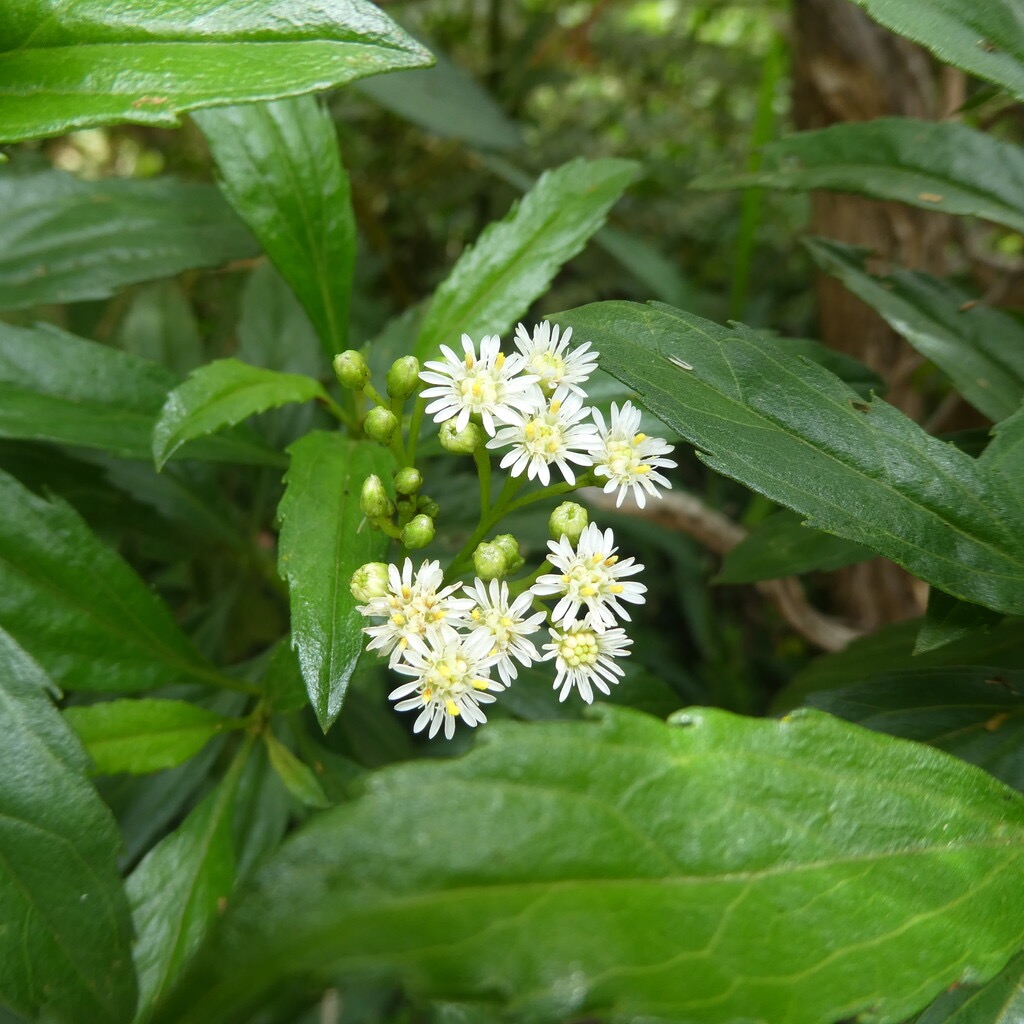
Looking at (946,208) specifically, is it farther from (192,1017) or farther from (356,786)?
(192,1017)

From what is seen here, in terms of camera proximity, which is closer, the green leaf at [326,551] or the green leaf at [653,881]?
the green leaf at [653,881]

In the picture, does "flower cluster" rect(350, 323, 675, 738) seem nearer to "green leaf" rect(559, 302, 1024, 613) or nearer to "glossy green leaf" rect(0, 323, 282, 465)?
"green leaf" rect(559, 302, 1024, 613)

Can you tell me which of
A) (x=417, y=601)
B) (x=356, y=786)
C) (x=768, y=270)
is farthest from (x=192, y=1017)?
(x=768, y=270)

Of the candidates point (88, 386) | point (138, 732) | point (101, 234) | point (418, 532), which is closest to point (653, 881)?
point (418, 532)

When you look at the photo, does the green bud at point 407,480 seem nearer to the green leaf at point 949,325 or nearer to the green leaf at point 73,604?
the green leaf at point 73,604

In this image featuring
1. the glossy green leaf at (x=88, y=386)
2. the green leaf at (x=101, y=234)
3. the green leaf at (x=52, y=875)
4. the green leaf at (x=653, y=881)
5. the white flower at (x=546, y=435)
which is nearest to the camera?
the green leaf at (x=653, y=881)

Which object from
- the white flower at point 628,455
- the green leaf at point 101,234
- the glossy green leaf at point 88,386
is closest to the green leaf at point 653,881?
the white flower at point 628,455

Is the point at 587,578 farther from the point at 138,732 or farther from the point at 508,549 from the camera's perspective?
the point at 138,732

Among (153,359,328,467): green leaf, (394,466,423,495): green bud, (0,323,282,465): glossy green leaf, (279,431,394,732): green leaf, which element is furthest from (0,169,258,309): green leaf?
(394,466,423,495): green bud
